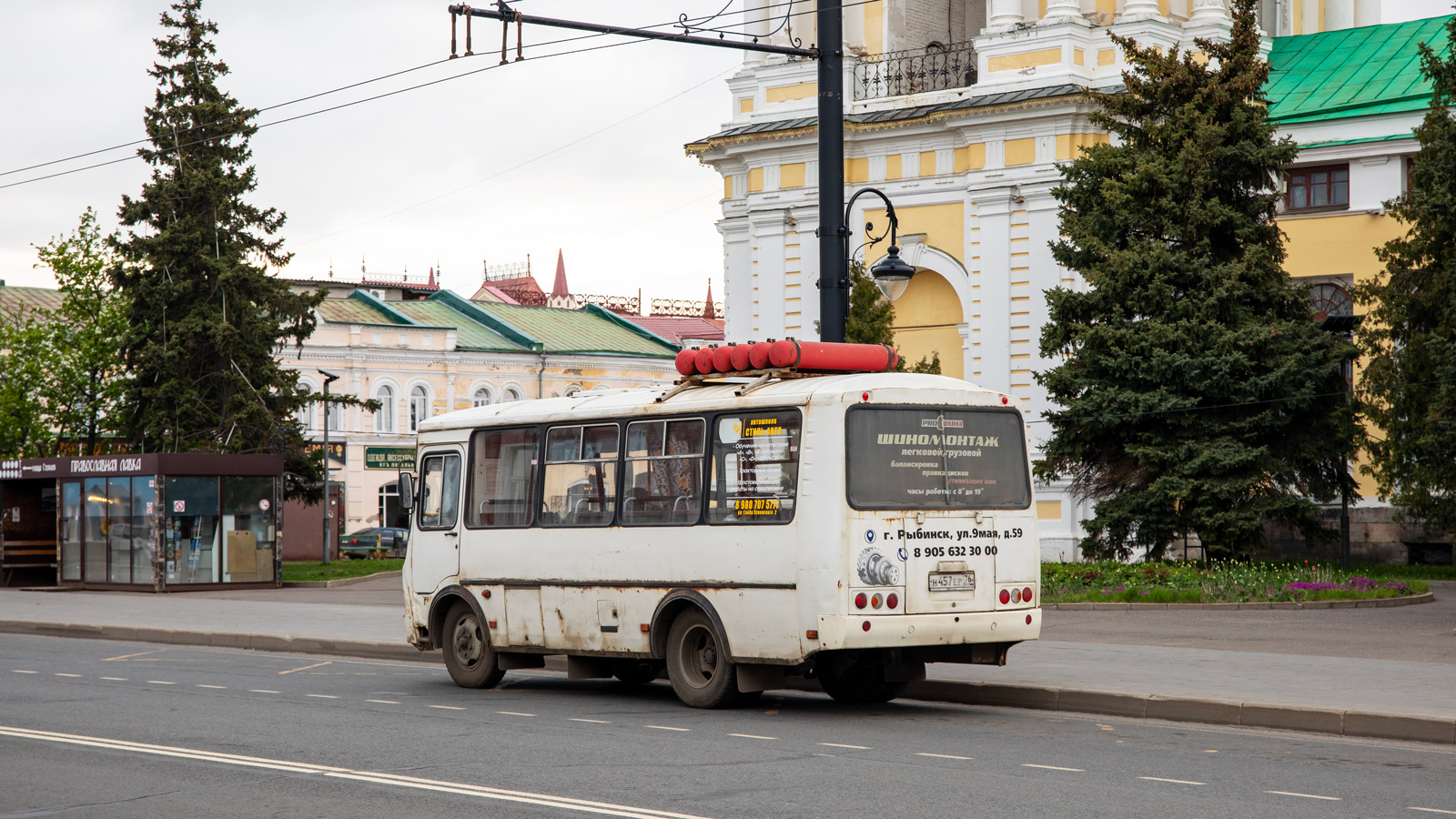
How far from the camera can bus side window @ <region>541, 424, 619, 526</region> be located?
50.4 feet

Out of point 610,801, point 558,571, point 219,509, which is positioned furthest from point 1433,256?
point 219,509

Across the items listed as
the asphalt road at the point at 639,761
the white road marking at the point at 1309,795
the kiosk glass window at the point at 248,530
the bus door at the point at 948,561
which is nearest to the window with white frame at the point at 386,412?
the kiosk glass window at the point at 248,530

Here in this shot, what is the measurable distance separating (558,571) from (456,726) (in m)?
2.87

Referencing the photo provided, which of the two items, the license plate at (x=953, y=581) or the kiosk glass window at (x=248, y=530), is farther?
the kiosk glass window at (x=248, y=530)

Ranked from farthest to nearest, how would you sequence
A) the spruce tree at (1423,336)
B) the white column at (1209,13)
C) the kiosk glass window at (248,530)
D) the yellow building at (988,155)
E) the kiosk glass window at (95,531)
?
1. the white column at (1209,13)
2. the yellow building at (988,155)
3. the kiosk glass window at (95,531)
4. the kiosk glass window at (248,530)
5. the spruce tree at (1423,336)

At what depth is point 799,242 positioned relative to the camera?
142 feet

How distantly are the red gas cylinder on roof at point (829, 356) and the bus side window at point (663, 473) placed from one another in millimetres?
909

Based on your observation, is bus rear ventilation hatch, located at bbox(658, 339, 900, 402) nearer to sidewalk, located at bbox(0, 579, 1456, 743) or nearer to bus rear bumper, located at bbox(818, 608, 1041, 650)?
bus rear bumper, located at bbox(818, 608, 1041, 650)

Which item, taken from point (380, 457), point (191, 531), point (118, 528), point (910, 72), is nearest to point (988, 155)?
point (910, 72)

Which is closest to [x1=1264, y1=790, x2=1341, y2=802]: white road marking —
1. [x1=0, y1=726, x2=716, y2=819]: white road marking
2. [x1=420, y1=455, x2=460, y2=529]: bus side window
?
[x1=0, y1=726, x2=716, y2=819]: white road marking

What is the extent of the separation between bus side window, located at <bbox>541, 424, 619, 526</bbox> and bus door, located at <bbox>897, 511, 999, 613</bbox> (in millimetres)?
2963

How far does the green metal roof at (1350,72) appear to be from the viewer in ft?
136

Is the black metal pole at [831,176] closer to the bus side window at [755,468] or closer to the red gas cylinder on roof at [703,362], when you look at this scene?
the red gas cylinder on roof at [703,362]

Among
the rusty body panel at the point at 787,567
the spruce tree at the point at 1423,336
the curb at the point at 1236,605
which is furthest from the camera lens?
the spruce tree at the point at 1423,336
